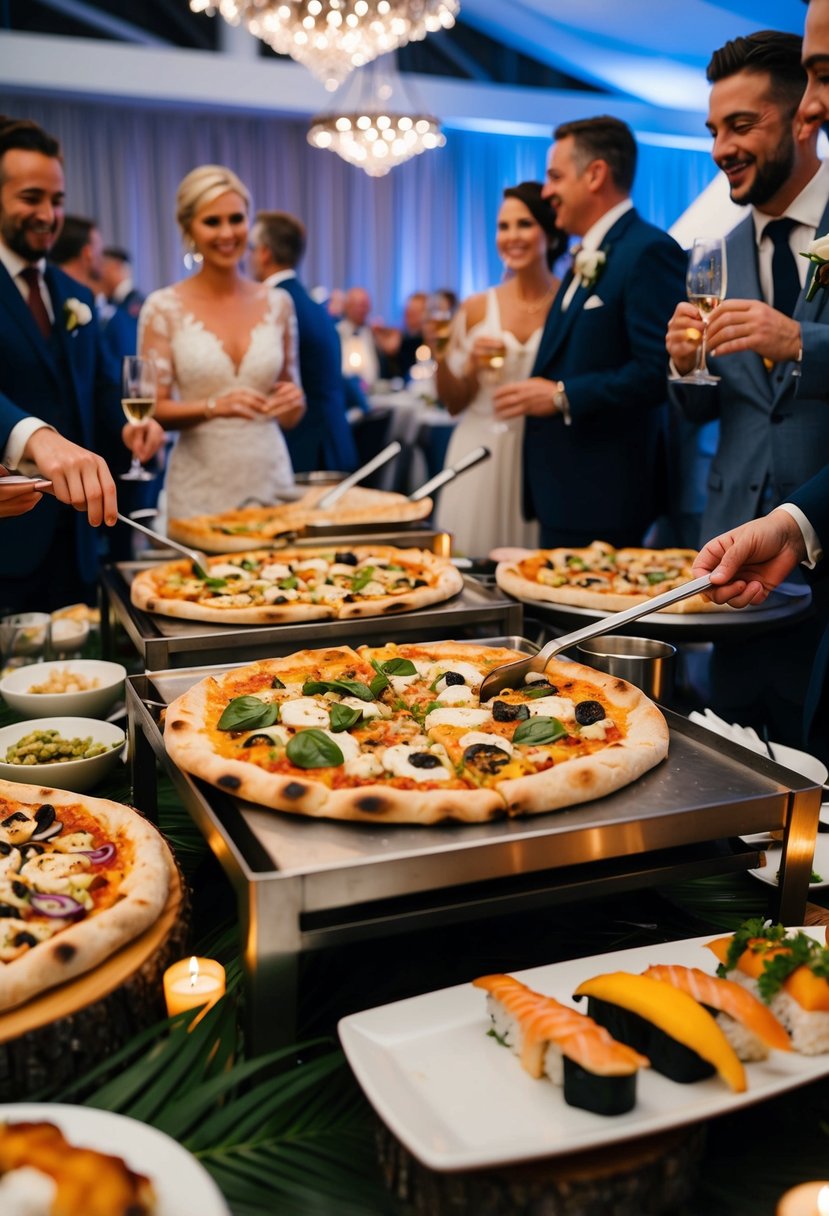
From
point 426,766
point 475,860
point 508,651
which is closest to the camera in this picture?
point 475,860

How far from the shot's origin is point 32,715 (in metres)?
2.13

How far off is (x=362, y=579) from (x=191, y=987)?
1534mm

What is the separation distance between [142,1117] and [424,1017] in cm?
30

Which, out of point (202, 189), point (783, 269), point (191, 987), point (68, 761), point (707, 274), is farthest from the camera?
point (202, 189)

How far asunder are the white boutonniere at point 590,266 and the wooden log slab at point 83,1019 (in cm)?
310

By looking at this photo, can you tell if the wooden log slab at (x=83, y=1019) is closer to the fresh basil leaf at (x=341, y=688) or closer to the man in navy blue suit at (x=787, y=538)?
the fresh basil leaf at (x=341, y=688)

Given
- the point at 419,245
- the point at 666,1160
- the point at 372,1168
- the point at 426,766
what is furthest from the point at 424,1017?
the point at 419,245

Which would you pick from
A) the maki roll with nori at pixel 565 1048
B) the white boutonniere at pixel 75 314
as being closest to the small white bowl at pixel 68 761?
the maki roll with nori at pixel 565 1048

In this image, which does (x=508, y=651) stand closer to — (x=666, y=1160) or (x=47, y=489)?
(x=47, y=489)

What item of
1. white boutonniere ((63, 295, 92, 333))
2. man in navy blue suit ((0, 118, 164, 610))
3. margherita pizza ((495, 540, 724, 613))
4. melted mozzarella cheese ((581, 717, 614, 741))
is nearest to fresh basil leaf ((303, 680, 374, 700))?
melted mozzarella cheese ((581, 717, 614, 741))

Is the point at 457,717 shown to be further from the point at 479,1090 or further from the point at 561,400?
the point at 561,400

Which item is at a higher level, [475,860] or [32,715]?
[475,860]

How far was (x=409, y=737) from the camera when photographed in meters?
1.61

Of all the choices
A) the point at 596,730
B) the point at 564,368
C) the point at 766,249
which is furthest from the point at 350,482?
the point at 596,730
